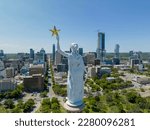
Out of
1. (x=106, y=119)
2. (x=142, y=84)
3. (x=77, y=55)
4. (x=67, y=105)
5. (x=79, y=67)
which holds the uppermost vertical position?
(x=77, y=55)

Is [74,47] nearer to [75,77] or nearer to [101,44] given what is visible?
[75,77]

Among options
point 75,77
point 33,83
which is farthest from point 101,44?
point 75,77

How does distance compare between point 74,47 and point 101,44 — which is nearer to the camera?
point 74,47

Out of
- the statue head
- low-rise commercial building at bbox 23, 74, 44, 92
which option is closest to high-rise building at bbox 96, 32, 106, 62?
low-rise commercial building at bbox 23, 74, 44, 92

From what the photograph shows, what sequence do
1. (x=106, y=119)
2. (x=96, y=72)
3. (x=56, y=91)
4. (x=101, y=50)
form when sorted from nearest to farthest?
1. (x=106, y=119)
2. (x=56, y=91)
3. (x=96, y=72)
4. (x=101, y=50)

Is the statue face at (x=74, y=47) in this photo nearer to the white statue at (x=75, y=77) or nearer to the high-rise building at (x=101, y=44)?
the white statue at (x=75, y=77)

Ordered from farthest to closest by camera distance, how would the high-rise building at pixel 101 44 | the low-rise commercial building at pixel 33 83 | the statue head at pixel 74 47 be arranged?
the high-rise building at pixel 101 44 < the low-rise commercial building at pixel 33 83 < the statue head at pixel 74 47

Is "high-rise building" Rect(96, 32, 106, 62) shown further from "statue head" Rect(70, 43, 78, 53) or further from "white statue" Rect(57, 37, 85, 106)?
"statue head" Rect(70, 43, 78, 53)

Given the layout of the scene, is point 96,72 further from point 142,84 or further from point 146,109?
point 146,109

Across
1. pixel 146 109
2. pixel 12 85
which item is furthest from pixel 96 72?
pixel 146 109

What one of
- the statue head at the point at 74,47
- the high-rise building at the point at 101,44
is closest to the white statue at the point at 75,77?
the statue head at the point at 74,47

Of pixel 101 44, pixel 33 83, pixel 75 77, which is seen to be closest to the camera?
pixel 75 77
